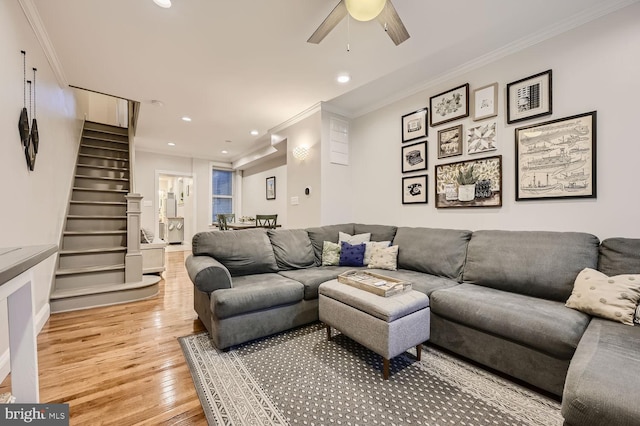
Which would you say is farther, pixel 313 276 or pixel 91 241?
pixel 91 241

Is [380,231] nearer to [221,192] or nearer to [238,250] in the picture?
[238,250]

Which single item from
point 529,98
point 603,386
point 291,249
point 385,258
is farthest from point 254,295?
point 529,98

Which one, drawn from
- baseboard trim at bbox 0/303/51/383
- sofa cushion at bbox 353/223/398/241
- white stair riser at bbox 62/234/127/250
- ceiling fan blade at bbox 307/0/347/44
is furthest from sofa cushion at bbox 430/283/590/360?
white stair riser at bbox 62/234/127/250

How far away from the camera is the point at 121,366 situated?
190 cm

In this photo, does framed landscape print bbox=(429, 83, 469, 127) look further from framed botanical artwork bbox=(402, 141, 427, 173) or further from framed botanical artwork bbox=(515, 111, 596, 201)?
framed botanical artwork bbox=(515, 111, 596, 201)

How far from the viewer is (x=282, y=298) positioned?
2301 millimetres

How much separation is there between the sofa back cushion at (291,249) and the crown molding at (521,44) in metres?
2.24

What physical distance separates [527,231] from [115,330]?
150 inches

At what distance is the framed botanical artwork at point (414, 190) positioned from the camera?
3254 mm

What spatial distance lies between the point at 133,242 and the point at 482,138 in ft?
14.0

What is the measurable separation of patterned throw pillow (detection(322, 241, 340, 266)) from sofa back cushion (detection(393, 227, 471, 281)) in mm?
710

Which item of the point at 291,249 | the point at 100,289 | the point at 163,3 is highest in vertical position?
the point at 163,3

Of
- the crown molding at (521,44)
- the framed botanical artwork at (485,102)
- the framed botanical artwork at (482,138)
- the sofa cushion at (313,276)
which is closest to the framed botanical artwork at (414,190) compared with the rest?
the framed botanical artwork at (482,138)

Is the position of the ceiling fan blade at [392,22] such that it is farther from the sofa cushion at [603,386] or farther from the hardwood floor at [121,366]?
the hardwood floor at [121,366]
